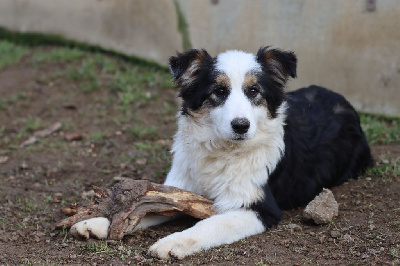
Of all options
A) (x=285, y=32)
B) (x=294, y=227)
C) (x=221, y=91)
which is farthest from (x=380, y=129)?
(x=221, y=91)

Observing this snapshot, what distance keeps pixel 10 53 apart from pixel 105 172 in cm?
489

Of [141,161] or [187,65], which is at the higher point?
[187,65]

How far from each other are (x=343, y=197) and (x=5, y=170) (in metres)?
3.63

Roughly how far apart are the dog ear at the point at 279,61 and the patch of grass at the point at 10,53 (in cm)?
606

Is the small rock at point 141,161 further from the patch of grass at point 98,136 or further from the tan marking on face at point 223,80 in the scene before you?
the tan marking on face at point 223,80

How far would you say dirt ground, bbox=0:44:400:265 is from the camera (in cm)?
416

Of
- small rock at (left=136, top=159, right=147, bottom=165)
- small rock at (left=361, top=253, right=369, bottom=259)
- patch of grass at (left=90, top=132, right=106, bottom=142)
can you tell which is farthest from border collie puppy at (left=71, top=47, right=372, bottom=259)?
patch of grass at (left=90, top=132, right=106, bottom=142)

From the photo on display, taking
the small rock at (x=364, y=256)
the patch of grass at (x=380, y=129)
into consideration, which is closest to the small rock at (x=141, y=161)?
the patch of grass at (x=380, y=129)

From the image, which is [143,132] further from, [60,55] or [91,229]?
[60,55]

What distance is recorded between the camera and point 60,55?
9.57 meters

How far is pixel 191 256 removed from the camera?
4.12 metres

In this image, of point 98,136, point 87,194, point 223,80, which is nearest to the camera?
point 223,80

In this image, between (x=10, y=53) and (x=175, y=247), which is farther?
(x=10, y=53)

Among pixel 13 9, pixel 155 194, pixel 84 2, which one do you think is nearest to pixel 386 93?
pixel 155 194
